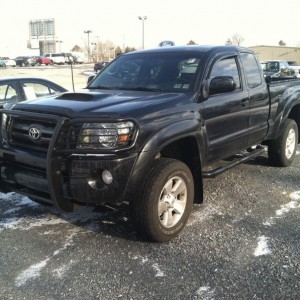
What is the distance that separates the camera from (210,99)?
452cm

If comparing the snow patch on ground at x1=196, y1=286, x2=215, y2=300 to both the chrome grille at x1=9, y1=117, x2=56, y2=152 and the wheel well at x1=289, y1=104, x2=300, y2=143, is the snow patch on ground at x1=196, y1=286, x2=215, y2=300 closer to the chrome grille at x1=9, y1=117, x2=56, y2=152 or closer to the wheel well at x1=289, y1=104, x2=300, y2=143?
the chrome grille at x1=9, y1=117, x2=56, y2=152

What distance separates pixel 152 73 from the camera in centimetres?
484

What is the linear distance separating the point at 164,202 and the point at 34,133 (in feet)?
4.40

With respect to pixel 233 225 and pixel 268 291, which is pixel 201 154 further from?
pixel 268 291

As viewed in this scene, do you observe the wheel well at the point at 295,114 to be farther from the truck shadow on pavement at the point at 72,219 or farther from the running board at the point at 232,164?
the truck shadow on pavement at the point at 72,219

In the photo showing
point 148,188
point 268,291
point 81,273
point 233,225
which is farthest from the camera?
point 233,225

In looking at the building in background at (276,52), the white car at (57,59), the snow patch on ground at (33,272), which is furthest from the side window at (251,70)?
the white car at (57,59)

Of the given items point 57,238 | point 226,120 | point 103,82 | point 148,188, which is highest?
point 103,82

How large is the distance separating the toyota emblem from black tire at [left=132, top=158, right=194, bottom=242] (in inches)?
40.9

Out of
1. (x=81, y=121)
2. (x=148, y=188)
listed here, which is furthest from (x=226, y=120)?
(x=81, y=121)

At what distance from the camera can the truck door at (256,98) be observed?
543 cm

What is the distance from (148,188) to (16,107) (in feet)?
5.05

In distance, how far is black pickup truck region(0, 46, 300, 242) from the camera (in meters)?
3.51

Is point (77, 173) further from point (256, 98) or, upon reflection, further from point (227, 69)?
point (256, 98)
